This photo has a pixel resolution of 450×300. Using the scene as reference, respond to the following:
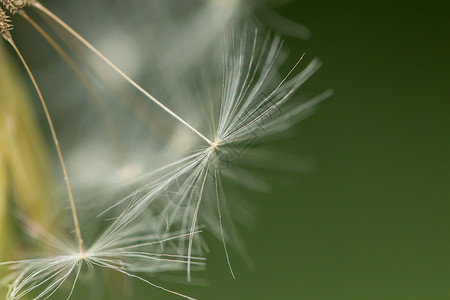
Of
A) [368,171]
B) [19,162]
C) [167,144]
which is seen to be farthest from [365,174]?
[19,162]

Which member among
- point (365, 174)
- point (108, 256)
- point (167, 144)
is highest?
point (365, 174)

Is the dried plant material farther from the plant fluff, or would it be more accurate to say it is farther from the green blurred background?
the green blurred background

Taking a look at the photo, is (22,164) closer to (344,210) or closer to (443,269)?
(344,210)

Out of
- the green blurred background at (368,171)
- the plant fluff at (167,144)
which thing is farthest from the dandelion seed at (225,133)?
the green blurred background at (368,171)

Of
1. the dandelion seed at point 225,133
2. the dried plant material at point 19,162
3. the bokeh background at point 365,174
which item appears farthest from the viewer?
the bokeh background at point 365,174

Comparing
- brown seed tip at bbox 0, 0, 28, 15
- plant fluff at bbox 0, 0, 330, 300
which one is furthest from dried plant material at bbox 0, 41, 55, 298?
brown seed tip at bbox 0, 0, 28, 15

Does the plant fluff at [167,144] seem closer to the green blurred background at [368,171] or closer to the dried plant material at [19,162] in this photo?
the dried plant material at [19,162]

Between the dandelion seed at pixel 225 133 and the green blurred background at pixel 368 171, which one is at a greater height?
the green blurred background at pixel 368 171

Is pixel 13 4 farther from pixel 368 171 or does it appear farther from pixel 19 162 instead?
pixel 368 171
